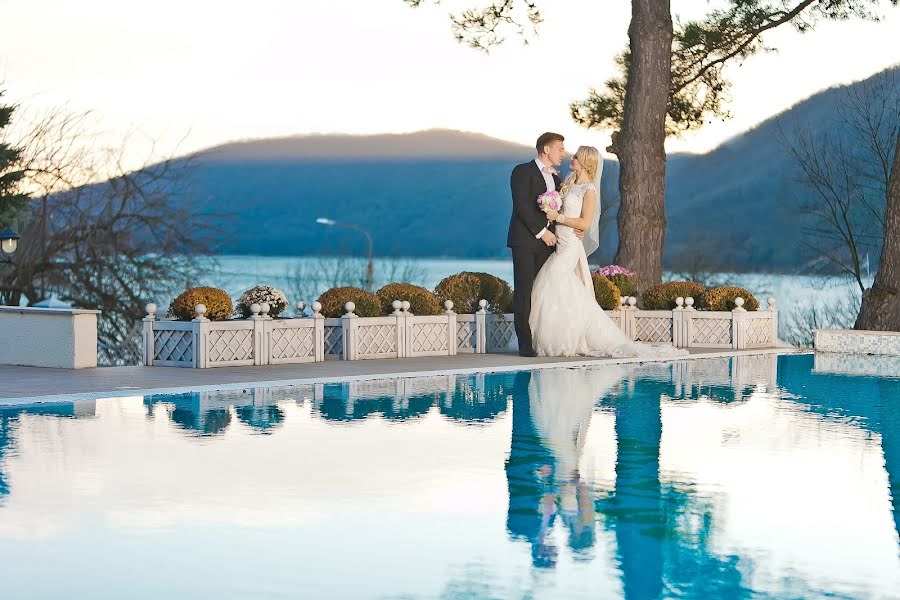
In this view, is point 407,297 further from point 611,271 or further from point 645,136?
Answer: point 645,136

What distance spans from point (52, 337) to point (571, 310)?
6743 millimetres

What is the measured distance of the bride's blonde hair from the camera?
1750 centimetres

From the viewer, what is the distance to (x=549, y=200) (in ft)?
56.0

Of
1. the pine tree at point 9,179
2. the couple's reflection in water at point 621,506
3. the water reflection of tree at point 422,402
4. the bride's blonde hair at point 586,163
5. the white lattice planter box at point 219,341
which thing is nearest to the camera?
the couple's reflection in water at point 621,506

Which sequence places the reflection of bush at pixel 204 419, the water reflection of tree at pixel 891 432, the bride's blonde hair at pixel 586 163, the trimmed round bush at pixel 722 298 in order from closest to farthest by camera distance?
the water reflection of tree at pixel 891 432 < the reflection of bush at pixel 204 419 < the bride's blonde hair at pixel 586 163 < the trimmed round bush at pixel 722 298

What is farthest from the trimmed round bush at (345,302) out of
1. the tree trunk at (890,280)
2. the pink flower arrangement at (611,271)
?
the tree trunk at (890,280)

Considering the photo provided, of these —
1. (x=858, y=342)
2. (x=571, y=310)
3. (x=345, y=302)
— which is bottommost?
(x=858, y=342)

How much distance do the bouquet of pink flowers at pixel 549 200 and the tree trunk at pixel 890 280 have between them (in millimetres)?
8562

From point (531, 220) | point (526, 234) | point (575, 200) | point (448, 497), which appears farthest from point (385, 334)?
point (448, 497)

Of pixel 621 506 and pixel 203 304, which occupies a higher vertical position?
pixel 203 304

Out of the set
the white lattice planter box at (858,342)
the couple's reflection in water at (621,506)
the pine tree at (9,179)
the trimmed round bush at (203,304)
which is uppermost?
the pine tree at (9,179)

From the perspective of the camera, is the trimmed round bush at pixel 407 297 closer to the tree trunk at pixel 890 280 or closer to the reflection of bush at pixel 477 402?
the reflection of bush at pixel 477 402

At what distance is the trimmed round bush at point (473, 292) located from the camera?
19.1 m

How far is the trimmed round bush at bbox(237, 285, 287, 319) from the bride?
3406 mm
